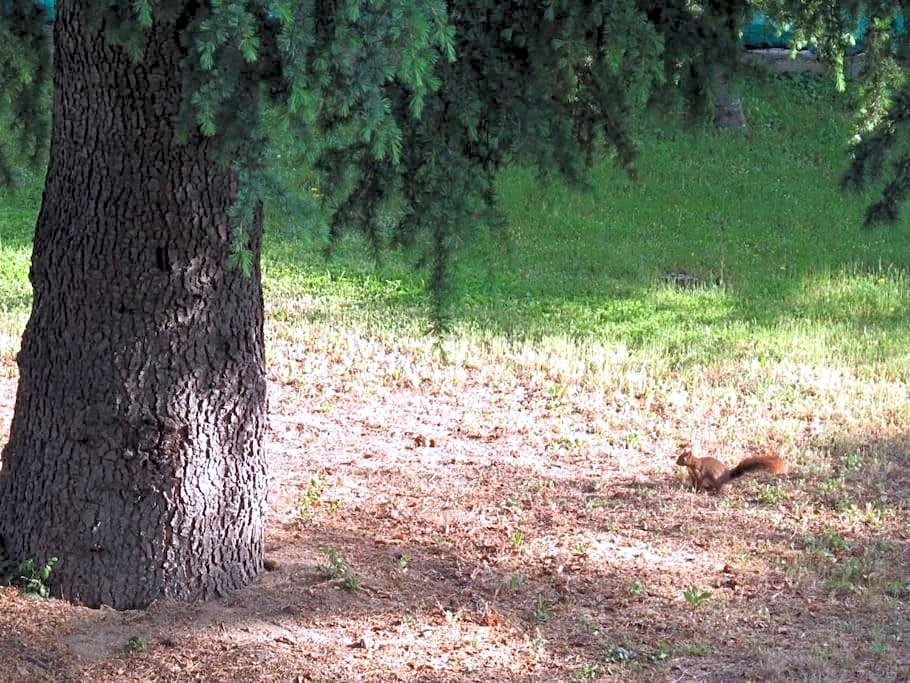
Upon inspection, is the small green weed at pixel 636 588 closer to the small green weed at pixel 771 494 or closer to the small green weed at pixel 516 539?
the small green weed at pixel 516 539

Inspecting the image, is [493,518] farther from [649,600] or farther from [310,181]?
[310,181]

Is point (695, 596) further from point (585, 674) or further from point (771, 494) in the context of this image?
point (771, 494)

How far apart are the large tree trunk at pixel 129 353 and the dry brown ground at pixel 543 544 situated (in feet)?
0.81

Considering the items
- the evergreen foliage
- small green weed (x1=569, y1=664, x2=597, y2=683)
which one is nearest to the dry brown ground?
small green weed (x1=569, y1=664, x2=597, y2=683)

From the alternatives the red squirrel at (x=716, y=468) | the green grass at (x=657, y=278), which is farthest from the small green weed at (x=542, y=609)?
the green grass at (x=657, y=278)

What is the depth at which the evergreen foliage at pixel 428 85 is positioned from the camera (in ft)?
11.2

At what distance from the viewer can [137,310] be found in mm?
4820

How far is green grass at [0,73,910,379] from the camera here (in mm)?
9750

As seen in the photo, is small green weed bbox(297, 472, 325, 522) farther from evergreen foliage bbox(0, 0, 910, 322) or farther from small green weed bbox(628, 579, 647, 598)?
small green weed bbox(628, 579, 647, 598)

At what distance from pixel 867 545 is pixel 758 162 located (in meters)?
11.8

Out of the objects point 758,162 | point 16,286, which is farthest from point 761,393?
point 758,162

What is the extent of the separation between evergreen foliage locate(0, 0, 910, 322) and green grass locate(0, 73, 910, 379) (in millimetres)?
638

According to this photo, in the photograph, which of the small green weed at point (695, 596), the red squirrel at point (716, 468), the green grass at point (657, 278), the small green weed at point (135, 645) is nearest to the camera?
the small green weed at point (135, 645)

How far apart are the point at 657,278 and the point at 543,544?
620cm
